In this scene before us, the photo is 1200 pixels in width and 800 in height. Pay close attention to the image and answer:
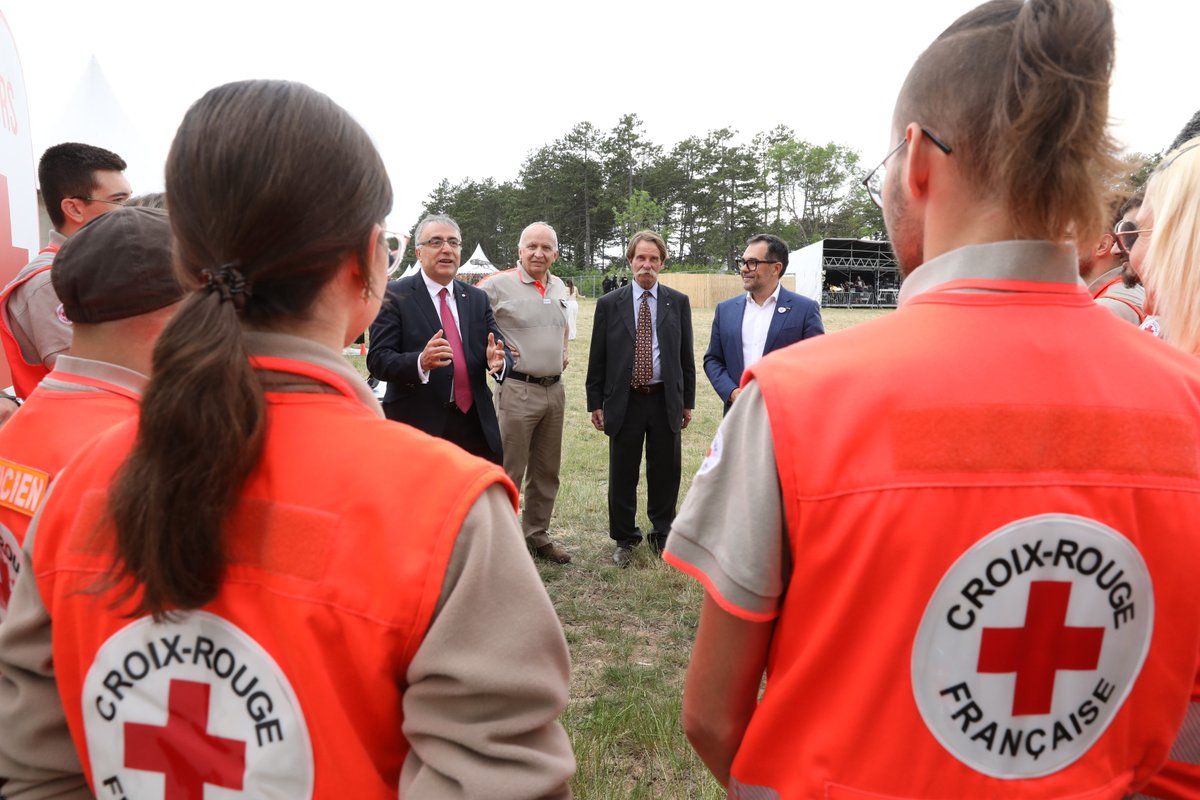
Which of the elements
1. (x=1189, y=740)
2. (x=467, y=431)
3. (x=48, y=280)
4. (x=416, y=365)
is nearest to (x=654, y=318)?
(x=467, y=431)

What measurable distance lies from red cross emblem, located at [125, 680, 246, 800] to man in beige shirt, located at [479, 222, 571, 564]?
445cm

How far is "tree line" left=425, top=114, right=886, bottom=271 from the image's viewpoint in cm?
6769

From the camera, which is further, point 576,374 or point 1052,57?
point 576,374

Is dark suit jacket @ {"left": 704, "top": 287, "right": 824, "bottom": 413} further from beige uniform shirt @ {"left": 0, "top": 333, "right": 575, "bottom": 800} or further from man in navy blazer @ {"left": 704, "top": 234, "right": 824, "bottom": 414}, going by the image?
beige uniform shirt @ {"left": 0, "top": 333, "right": 575, "bottom": 800}

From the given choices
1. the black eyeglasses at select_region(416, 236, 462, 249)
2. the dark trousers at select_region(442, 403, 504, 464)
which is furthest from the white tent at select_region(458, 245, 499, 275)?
the dark trousers at select_region(442, 403, 504, 464)

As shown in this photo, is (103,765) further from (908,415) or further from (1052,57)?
(1052,57)

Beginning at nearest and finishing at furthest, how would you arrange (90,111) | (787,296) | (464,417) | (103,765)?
1. (103,765)
2. (464,417)
3. (787,296)
4. (90,111)

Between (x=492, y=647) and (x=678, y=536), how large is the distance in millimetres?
339

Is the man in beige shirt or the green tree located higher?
the green tree

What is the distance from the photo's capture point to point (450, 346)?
4.60 meters

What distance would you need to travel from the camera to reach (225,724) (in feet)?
3.02

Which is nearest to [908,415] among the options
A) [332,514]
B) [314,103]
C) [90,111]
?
[332,514]

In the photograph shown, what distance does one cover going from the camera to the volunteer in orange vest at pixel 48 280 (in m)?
2.65

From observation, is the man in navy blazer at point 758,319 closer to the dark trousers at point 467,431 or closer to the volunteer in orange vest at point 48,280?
the dark trousers at point 467,431
